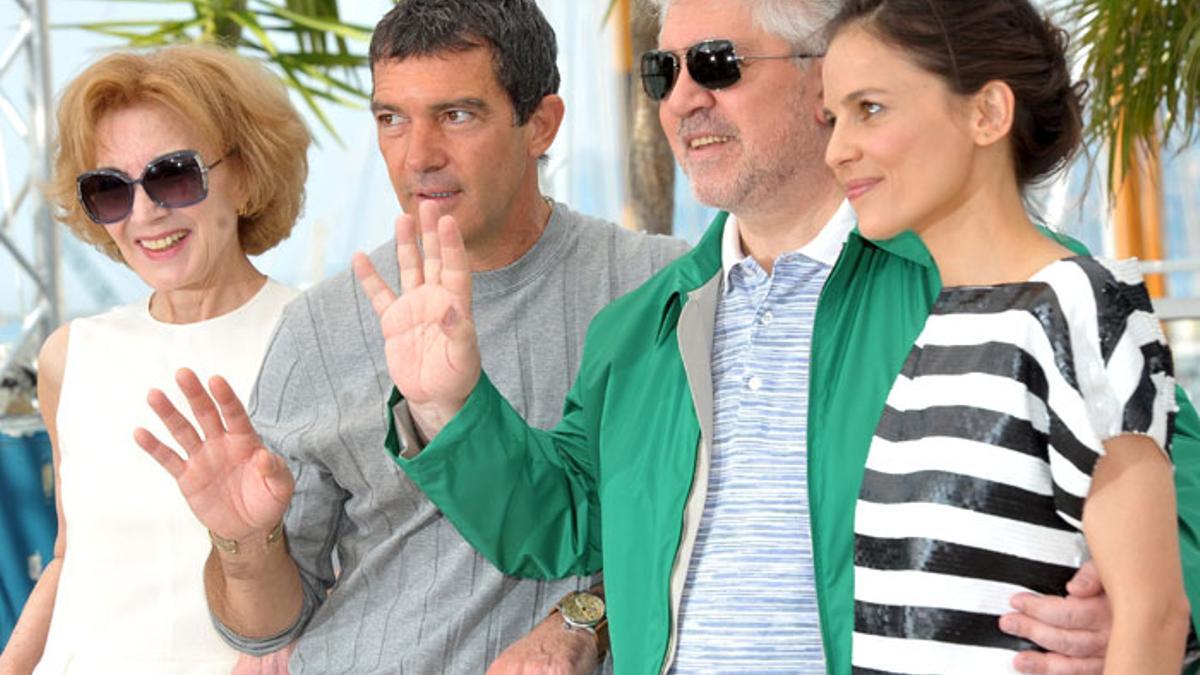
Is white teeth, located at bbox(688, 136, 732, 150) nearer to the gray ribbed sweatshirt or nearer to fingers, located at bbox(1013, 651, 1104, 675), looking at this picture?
the gray ribbed sweatshirt

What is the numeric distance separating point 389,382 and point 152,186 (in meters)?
0.59

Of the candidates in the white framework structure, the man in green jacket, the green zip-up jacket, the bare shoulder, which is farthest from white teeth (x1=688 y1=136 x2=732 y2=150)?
the white framework structure

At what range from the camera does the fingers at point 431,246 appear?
177cm

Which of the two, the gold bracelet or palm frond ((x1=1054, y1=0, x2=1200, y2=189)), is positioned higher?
palm frond ((x1=1054, y1=0, x2=1200, y2=189))

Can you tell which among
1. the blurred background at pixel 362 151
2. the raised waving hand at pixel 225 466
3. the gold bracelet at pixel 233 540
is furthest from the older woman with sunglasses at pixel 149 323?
the raised waving hand at pixel 225 466

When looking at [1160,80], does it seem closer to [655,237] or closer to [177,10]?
[655,237]

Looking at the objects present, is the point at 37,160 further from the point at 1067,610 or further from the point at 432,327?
the point at 1067,610

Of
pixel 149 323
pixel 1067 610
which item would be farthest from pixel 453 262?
pixel 149 323

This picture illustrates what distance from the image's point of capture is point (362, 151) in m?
7.90

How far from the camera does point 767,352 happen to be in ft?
5.72

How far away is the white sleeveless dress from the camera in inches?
94.7

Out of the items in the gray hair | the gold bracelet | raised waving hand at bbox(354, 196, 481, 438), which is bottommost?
the gold bracelet

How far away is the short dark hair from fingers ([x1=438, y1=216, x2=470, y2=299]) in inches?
19.6

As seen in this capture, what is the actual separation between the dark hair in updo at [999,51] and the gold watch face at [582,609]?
88cm
